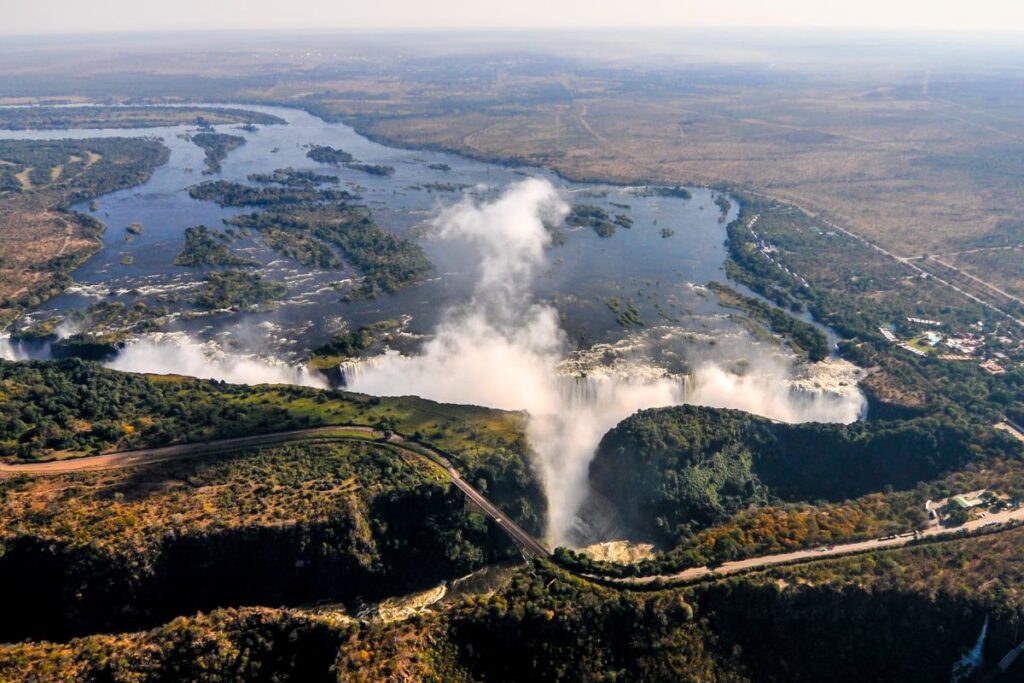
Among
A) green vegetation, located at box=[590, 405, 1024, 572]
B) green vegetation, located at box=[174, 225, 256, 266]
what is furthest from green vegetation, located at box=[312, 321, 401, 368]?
green vegetation, located at box=[174, 225, 256, 266]

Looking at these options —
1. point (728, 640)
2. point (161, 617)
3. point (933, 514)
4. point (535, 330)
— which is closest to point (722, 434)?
point (933, 514)

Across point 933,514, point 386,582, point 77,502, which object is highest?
point 77,502

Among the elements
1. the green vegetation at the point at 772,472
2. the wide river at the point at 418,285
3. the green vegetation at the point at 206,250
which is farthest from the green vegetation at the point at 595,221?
the green vegetation at the point at 772,472

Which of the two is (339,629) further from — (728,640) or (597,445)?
(597,445)

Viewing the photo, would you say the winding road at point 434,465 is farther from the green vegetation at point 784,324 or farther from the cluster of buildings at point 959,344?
the cluster of buildings at point 959,344

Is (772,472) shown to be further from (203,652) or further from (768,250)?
(768,250)

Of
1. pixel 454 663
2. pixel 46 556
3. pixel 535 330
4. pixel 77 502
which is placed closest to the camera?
pixel 454 663
